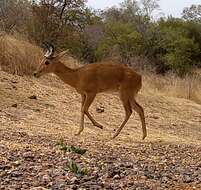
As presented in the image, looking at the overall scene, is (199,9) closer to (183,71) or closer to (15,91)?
(183,71)

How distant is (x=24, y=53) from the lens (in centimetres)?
2055

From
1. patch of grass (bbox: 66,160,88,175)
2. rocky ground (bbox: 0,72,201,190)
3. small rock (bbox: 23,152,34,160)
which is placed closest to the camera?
rocky ground (bbox: 0,72,201,190)

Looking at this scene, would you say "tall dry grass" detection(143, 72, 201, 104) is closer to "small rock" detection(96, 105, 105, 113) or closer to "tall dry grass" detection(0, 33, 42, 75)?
"tall dry grass" detection(0, 33, 42, 75)

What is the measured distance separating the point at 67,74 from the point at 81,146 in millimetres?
3602

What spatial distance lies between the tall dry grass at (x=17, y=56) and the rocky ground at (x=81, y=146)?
2.14 ft

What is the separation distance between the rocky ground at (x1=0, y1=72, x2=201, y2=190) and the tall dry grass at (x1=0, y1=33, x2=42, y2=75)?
0.65m

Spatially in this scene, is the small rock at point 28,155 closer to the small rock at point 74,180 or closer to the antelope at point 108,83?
the small rock at point 74,180

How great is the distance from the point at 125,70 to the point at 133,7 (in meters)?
45.1

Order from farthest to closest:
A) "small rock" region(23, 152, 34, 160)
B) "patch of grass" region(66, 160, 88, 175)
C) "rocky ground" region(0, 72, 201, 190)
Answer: "small rock" region(23, 152, 34, 160) < "patch of grass" region(66, 160, 88, 175) < "rocky ground" region(0, 72, 201, 190)

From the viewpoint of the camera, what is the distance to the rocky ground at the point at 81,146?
25.7 feet

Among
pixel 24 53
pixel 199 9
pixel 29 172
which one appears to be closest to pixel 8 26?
pixel 24 53

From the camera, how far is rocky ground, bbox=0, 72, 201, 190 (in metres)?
7.84

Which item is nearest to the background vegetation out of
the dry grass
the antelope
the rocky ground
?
the dry grass

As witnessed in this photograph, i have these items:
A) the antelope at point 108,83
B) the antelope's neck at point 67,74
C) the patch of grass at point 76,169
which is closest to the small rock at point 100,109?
the antelope's neck at point 67,74
